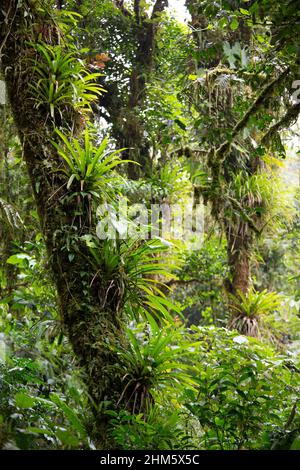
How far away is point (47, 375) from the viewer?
2.17 m

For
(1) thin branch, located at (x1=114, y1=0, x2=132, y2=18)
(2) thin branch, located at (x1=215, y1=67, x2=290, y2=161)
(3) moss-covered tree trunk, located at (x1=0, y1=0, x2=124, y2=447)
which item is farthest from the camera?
(1) thin branch, located at (x1=114, y1=0, x2=132, y2=18)

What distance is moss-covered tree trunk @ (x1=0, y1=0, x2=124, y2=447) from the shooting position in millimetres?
2248

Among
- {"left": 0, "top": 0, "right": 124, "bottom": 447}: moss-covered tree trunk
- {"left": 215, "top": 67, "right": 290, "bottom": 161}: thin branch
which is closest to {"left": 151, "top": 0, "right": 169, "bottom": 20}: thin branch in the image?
{"left": 0, "top": 0, "right": 124, "bottom": 447}: moss-covered tree trunk

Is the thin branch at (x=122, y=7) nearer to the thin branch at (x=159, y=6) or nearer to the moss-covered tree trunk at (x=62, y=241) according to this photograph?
the thin branch at (x=159, y=6)

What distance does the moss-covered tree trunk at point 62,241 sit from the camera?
2.25 meters

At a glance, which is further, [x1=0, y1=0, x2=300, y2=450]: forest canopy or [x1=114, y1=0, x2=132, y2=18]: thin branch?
[x1=114, y1=0, x2=132, y2=18]: thin branch

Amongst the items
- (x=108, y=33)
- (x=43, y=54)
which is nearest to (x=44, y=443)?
(x=43, y=54)

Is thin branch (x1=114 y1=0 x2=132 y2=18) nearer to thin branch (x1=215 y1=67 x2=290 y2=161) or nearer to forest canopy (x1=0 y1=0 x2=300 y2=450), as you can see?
forest canopy (x1=0 y1=0 x2=300 y2=450)

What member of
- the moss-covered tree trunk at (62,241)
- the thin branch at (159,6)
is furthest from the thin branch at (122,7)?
the moss-covered tree trunk at (62,241)

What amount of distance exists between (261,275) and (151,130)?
9.55 feet

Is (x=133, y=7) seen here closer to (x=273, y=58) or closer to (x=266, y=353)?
(x=273, y=58)

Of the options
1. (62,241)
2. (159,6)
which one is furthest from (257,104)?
(159,6)

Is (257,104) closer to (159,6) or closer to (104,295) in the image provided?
(104,295)

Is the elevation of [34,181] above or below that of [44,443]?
above
